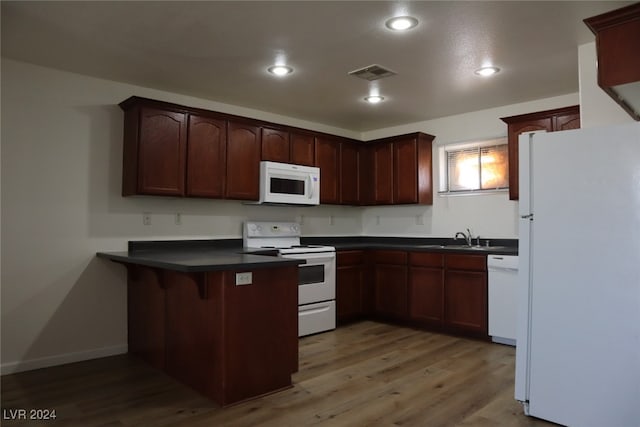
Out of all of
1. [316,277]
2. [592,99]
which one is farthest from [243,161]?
[592,99]

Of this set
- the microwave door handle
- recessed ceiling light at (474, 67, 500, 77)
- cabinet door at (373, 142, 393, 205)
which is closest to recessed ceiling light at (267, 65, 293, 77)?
the microwave door handle

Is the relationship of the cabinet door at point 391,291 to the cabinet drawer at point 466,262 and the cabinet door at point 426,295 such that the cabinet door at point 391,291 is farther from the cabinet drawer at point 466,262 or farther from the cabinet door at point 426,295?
the cabinet drawer at point 466,262

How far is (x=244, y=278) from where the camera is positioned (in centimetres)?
272

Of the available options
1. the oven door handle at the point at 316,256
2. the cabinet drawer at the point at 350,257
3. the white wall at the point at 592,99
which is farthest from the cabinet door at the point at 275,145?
the white wall at the point at 592,99

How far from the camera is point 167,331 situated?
3.21m

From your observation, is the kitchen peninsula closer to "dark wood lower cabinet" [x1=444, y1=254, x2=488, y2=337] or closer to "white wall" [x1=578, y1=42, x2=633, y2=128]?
"dark wood lower cabinet" [x1=444, y1=254, x2=488, y2=337]

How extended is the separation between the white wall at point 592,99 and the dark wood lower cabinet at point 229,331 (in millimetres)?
2255

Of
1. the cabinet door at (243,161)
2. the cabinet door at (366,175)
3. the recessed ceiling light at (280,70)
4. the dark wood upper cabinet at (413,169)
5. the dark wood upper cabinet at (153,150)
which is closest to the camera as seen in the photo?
the recessed ceiling light at (280,70)

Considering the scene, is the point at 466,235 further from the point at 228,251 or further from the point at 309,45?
the point at 309,45

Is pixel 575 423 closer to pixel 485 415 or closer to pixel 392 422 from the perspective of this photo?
pixel 485 415

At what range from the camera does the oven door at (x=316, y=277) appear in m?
4.29

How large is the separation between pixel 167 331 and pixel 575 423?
2601mm

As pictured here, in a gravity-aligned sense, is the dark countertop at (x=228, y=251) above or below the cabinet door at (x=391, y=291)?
above

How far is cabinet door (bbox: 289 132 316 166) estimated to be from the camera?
4.74 m
